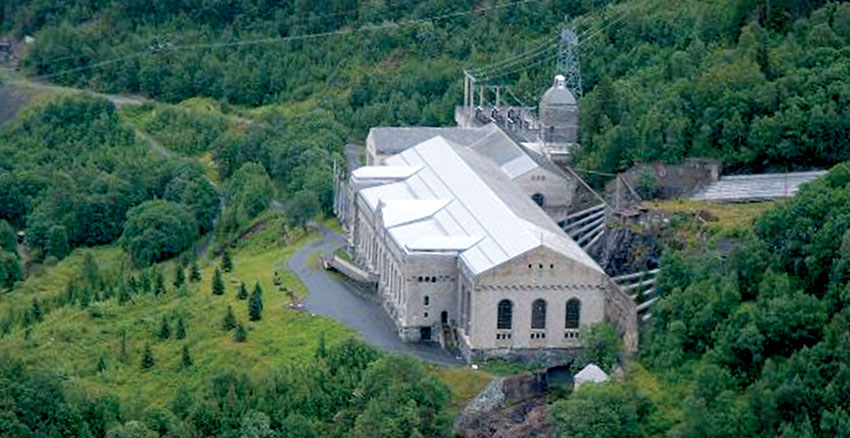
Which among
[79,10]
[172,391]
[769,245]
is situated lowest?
[172,391]

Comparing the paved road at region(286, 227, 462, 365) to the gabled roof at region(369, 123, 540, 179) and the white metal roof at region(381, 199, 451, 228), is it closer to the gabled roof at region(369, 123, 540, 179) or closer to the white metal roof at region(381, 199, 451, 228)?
the white metal roof at region(381, 199, 451, 228)

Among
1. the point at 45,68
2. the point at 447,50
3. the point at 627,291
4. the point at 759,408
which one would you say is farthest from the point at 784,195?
the point at 45,68

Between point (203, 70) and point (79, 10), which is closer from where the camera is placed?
point (203, 70)

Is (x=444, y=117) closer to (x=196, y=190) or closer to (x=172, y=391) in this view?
(x=196, y=190)

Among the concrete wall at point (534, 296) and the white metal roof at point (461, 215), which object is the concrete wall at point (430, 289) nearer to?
the white metal roof at point (461, 215)

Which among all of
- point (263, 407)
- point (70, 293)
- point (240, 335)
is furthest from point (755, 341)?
point (70, 293)

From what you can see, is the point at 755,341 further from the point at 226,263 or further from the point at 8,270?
the point at 8,270

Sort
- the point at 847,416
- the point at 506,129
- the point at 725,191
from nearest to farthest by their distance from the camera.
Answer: the point at 847,416 < the point at 725,191 < the point at 506,129
